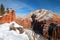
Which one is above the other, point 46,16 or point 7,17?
point 46,16

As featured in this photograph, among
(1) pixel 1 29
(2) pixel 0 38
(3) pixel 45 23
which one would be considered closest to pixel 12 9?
(1) pixel 1 29

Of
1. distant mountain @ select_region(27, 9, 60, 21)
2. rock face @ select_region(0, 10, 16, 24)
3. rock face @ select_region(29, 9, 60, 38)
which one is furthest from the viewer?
distant mountain @ select_region(27, 9, 60, 21)

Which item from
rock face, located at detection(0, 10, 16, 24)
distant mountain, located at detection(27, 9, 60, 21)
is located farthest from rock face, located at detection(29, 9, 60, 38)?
rock face, located at detection(0, 10, 16, 24)

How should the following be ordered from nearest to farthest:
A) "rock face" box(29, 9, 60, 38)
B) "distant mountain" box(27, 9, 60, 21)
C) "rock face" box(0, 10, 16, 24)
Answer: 1. "rock face" box(0, 10, 16, 24)
2. "rock face" box(29, 9, 60, 38)
3. "distant mountain" box(27, 9, 60, 21)

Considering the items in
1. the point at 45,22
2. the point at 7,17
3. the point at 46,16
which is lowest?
the point at 45,22

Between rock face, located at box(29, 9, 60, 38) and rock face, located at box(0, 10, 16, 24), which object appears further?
rock face, located at box(29, 9, 60, 38)

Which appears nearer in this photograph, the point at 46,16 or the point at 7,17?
the point at 7,17

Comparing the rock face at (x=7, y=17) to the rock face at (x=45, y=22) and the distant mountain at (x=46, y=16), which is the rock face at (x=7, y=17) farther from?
the distant mountain at (x=46, y=16)

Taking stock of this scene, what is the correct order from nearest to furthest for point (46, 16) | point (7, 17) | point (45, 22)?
point (7, 17), point (45, 22), point (46, 16)

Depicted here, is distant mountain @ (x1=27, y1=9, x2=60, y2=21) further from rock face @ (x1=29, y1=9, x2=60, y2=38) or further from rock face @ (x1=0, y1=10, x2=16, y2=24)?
rock face @ (x1=0, y1=10, x2=16, y2=24)

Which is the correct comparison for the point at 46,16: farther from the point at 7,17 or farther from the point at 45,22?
the point at 7,17

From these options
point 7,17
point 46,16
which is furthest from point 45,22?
point 7,17

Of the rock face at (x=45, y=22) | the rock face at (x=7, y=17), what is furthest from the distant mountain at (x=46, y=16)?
the rock face at (x=7, y=17)

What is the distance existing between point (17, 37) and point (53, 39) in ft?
91.4
